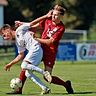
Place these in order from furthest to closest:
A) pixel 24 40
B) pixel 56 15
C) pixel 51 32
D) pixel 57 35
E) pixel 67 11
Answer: pixel 67 11 < pixel 51 32 < pixel 57 35 < pixel 56 15 < pixel 24 40

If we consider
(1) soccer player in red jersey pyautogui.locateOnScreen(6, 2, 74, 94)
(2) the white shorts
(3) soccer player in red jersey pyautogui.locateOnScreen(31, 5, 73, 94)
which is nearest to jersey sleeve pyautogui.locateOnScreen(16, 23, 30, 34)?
(1) soccer player in red jersey pyautogui.locateOnScreen(6, 2, 74, 94)

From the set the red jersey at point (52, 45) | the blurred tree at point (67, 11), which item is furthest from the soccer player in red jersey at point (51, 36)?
the blurred tree at point (67, 11)

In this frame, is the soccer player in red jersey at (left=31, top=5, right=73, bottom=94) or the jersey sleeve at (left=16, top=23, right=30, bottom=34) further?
the soccer player in red jersey at (left=31, top=5, right=73, bottom=94)

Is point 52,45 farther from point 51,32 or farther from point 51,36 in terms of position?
point 51,32

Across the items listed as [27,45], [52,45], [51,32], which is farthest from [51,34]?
[27,45]

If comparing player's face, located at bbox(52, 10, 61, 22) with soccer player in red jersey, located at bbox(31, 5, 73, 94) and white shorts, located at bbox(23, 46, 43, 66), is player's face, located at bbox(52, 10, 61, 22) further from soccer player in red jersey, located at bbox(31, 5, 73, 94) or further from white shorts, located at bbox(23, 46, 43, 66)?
white shorts, located at bbox(23, 46, 43, 66)

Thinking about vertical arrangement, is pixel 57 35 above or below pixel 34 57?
above

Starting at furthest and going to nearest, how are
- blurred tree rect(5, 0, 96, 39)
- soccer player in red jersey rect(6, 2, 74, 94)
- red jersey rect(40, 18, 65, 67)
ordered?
blurred tree rect(5, 0, 96, 39) < red jersey rect(40, 18, 65, 67) < soccer player in red jersey rect(6, 2, 74, 94)

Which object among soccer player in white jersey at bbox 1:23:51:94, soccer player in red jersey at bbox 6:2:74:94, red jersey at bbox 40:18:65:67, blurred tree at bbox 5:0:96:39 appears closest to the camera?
soccer player in white jersey at bbox 1:23:51:94

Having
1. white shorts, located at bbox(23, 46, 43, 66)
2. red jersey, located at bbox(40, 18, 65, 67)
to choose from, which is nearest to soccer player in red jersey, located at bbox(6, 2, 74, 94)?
red jersey, located at bbox(40, 18, 65, 67)

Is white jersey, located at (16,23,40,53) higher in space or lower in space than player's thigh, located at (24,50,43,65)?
higher

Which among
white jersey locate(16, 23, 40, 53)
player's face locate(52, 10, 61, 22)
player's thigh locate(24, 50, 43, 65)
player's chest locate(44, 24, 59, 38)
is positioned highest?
player's face locate(52, 10, 61, 22)

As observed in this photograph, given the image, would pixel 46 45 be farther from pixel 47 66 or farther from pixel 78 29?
pixel 78 29

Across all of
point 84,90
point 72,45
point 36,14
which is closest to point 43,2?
point 36,14
